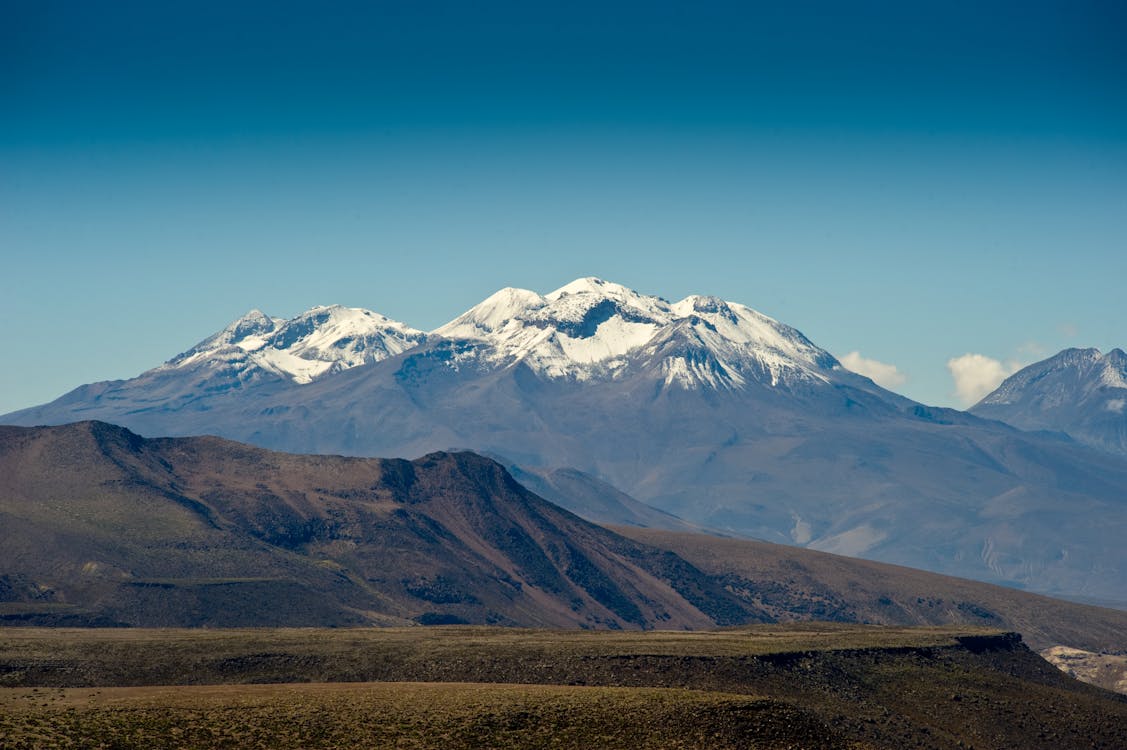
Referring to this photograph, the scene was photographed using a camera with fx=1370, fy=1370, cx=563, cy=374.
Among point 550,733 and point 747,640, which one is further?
point 747,640

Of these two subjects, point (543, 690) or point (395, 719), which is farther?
point (543, 690)

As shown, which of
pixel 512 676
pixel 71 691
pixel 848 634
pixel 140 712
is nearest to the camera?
pixel 140 712

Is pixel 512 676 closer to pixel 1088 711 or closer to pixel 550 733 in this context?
pixel 550 733

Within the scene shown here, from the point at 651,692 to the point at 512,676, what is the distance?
2222cm

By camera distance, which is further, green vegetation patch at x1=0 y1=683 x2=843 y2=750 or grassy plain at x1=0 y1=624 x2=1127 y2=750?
grassy plain at x1=0 y1=624 x2=1127 y2=750

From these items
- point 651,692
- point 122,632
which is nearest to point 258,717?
point 651,692

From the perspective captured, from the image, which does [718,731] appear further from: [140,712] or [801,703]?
[140,712]

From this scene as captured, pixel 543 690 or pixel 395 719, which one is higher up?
pixel 543 690

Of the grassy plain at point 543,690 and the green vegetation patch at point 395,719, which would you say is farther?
the grassy plain at point 543,690

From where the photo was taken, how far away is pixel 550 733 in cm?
10006

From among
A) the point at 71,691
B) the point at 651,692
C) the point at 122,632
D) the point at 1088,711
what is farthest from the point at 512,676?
the point at 1088,711

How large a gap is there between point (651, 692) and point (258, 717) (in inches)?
1294

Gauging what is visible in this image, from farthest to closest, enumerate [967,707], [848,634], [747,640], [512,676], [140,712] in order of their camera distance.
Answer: [848,634] < [747,640] < [967,707] < [512,676] < [140,712]

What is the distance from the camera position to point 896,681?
149m
